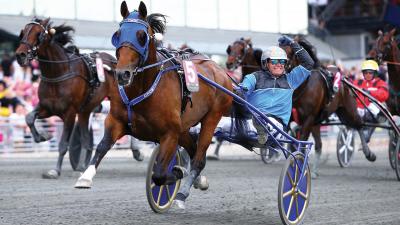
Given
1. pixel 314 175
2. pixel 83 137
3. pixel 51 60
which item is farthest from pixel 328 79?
pixel 51 60

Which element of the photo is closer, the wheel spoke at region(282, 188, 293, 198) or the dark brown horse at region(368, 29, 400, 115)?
the wheel spoke at region(282, 188, 293, 198)

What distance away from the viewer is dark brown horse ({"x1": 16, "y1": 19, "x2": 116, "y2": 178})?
510 inches

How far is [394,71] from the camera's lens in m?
14.1

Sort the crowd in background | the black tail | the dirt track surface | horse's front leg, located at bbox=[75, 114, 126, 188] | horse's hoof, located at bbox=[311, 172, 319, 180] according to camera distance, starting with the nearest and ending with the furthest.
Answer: horse's front leg, located at bbox=[75, 114, 126, 188], the dirt track surface, the black tail, horse's hoof, located at bbox=[311, 172, 319, 180], the crowd in background

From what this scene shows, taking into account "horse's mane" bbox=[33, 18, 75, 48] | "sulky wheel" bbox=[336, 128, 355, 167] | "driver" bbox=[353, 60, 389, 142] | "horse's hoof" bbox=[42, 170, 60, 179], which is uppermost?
"horse's mane" bbox=[33, 18, 75, 48]

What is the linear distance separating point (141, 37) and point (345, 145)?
31.2ft

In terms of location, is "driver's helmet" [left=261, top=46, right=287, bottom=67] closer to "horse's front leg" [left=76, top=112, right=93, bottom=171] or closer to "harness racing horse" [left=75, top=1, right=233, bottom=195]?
"harness racing horse" [left=75, top=1, right=233, bottom=195]

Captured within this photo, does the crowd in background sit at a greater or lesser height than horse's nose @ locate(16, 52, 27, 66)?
lesser

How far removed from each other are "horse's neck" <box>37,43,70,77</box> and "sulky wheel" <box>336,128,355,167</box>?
18.2ft

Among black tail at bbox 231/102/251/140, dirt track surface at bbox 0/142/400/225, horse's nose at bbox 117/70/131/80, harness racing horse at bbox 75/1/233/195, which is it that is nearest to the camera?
horse's nose at bbox 117/70/131/80

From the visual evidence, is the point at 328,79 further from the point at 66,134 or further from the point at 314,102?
the point at 66,134

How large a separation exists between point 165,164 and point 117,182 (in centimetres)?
433

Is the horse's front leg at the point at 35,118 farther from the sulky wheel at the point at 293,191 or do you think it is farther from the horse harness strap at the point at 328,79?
the sulky wheel at the point at 293,191

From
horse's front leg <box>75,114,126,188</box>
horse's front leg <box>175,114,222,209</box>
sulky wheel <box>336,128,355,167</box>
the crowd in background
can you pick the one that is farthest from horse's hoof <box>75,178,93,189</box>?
the crowd in background
